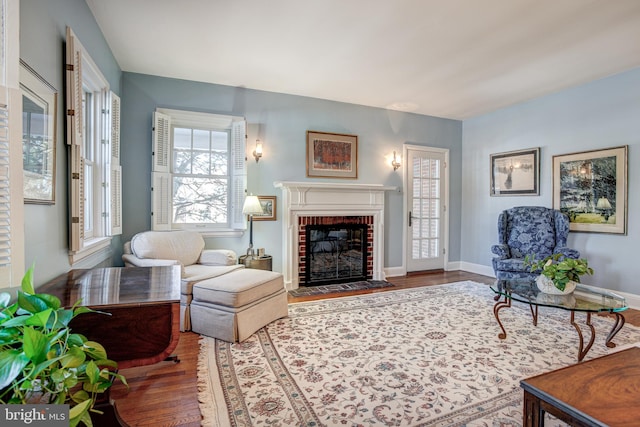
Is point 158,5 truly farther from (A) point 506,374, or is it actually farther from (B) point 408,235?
(B) point 408,235

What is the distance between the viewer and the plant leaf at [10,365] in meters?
0.68

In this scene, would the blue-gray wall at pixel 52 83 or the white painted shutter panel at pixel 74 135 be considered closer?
the blue-gray wall at pixel 52 83

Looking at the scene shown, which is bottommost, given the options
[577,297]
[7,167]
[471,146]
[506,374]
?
[506,374]

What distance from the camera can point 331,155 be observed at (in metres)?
4.61

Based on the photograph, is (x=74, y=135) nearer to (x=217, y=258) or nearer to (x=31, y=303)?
(x=31, y=303)

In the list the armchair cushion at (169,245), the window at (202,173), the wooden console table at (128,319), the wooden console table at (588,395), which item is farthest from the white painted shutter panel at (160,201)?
the wooden console table at (588,395)

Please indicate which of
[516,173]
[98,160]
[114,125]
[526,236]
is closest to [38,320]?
[98,160]

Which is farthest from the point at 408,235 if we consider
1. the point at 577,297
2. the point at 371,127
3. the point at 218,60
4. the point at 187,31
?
the point at 187,31

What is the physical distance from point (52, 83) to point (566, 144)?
5308 mm

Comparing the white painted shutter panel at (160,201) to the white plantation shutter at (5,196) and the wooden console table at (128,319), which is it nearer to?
the wooden console table at (128,319)

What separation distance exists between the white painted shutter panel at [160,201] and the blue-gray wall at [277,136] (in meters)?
0.11

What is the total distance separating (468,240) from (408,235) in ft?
3.84

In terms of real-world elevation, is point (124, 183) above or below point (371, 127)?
below

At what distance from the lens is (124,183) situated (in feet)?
11.8
